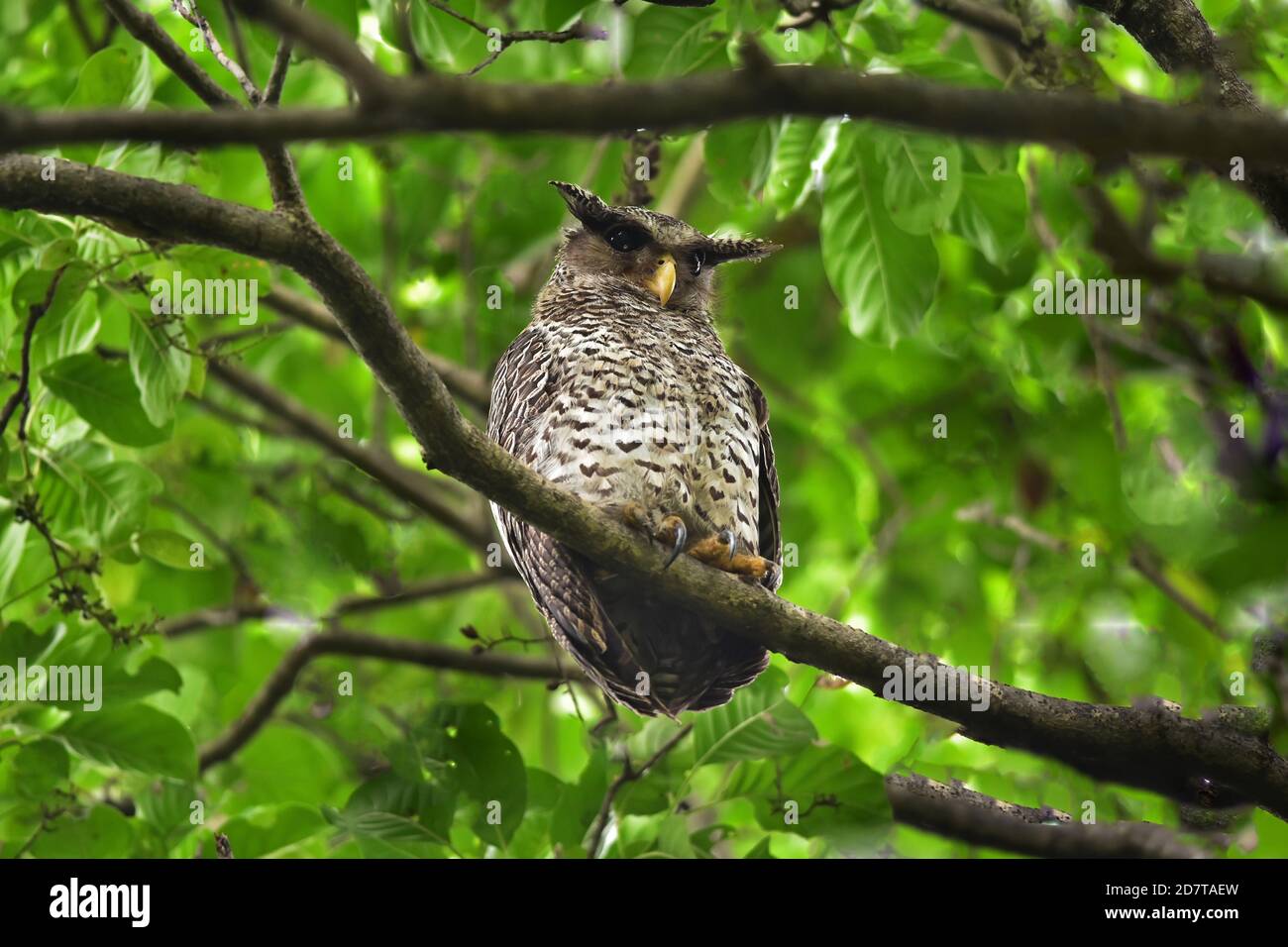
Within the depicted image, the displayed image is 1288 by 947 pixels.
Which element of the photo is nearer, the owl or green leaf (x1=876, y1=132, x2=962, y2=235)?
the owl

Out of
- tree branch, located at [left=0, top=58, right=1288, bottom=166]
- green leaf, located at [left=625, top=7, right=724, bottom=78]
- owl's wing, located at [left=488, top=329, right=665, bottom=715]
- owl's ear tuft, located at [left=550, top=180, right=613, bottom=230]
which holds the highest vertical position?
green leaf, located at [left=625, top=7, right=724, bottom=78]

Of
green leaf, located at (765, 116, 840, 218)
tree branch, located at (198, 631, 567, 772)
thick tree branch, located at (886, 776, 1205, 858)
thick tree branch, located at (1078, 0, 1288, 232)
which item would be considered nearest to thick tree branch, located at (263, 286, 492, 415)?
tree branch, located at (198, 631, 567, 772)

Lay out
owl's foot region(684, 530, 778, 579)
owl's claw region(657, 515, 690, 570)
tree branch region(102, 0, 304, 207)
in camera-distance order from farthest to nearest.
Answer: owl's foot region(684, 530, 778, 579) → owl's claw region(657, 515, 690, 570) → tree branch region(102, 0, 304, 207)

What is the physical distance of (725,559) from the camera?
9.62ft

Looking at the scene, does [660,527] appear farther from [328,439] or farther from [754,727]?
[328,439]

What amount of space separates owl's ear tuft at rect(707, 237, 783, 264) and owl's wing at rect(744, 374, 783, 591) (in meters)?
0.38

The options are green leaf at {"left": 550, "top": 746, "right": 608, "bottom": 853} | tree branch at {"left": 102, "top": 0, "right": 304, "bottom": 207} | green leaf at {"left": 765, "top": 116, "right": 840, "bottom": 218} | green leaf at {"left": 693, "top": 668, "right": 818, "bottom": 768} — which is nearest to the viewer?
tree branch at {"left": 102, "top": 0, "right": 304, "bottom": 207}

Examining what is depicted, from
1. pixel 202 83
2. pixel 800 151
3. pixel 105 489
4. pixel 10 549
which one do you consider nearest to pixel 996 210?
Result: pixel 800 151

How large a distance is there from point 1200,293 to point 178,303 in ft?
10.2

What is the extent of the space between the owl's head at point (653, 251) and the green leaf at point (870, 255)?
0.32m

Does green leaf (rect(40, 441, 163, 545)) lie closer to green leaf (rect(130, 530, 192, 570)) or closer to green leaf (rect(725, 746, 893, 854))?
green leaf (rect(130, 530, 192, 570))

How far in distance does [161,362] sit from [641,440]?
1331mm

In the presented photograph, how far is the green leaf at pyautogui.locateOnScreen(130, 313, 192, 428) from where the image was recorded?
10.7 feet
